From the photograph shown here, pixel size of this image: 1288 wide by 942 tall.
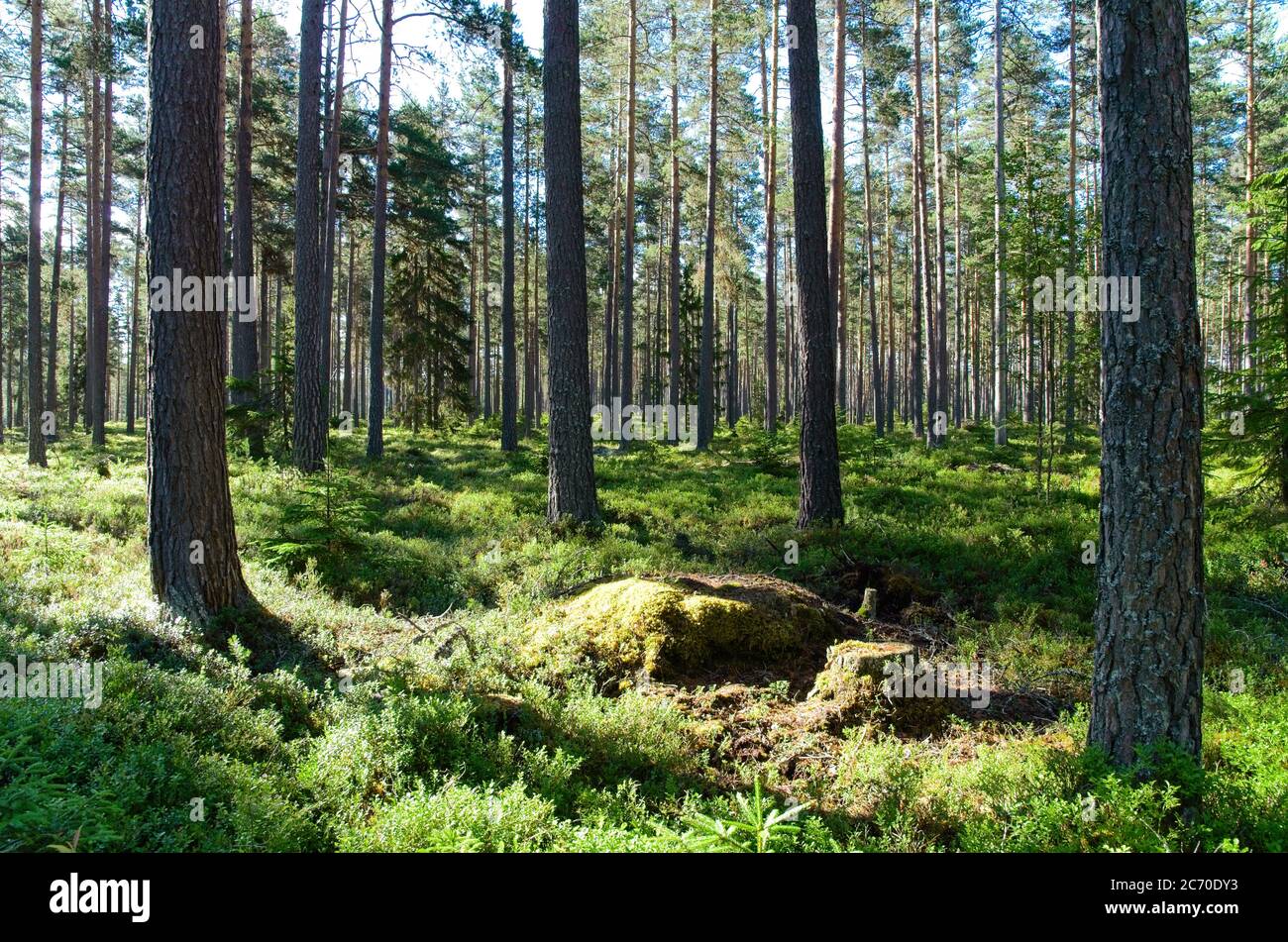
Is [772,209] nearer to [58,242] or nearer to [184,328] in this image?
[184,328]

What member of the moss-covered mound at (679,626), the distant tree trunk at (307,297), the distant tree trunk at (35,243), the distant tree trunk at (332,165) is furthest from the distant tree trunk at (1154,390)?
the distant tree trunk at (35,243)

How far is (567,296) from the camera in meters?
10.2

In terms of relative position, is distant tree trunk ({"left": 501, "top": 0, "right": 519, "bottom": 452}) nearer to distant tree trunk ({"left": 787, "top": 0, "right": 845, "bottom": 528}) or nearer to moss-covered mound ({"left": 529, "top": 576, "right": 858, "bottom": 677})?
distant tree trunk ({"left": 787, "top": 0, "right": 845, "bottom": 528})

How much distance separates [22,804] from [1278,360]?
1381cm

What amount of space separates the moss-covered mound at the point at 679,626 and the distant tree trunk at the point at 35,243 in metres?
18.5

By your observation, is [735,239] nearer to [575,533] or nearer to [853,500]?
[853,500]

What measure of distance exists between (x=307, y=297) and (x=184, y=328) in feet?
31.1

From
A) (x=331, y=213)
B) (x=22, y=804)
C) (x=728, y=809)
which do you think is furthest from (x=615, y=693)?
(x=331, y=213)

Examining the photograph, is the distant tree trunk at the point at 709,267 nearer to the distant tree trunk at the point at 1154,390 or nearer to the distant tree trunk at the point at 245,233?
the distant tree trunk at the point at 245,233

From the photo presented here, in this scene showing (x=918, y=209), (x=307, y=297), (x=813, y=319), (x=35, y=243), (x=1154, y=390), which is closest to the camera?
(x=1154, y=390)

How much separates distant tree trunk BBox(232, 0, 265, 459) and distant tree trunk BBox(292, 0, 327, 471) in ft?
3.38

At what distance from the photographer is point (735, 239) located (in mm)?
28031

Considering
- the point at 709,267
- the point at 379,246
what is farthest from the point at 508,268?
the point at 709,267

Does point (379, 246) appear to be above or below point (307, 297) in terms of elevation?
above
